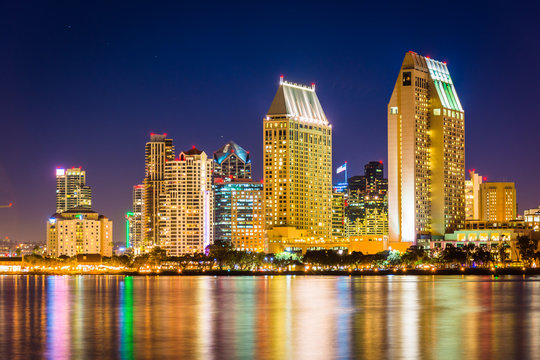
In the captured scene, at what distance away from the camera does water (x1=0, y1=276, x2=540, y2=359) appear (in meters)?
68.5

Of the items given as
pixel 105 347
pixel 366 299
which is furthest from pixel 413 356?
pixel 366 299

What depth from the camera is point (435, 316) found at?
99750 mm

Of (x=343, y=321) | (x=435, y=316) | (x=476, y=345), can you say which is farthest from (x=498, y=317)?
(x=476, y=345)

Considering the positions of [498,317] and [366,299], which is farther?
[366,299]

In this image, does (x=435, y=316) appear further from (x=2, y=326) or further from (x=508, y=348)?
(x=2, y=326)

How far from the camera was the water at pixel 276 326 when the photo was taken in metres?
68.5

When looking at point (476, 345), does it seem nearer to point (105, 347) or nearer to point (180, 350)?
point (180, 350)

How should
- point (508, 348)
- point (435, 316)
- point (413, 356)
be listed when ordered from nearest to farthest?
point (413, 356)
point (508, 348)
point (435, 316)

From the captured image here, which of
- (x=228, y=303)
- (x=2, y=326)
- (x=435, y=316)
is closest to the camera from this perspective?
(x=2, y=326)

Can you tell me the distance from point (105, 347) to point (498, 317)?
48702mm

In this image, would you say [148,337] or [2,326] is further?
[2,326]

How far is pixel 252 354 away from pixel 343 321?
2872 centimetres

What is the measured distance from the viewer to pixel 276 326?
88.4m

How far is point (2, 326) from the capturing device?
91750 mm
